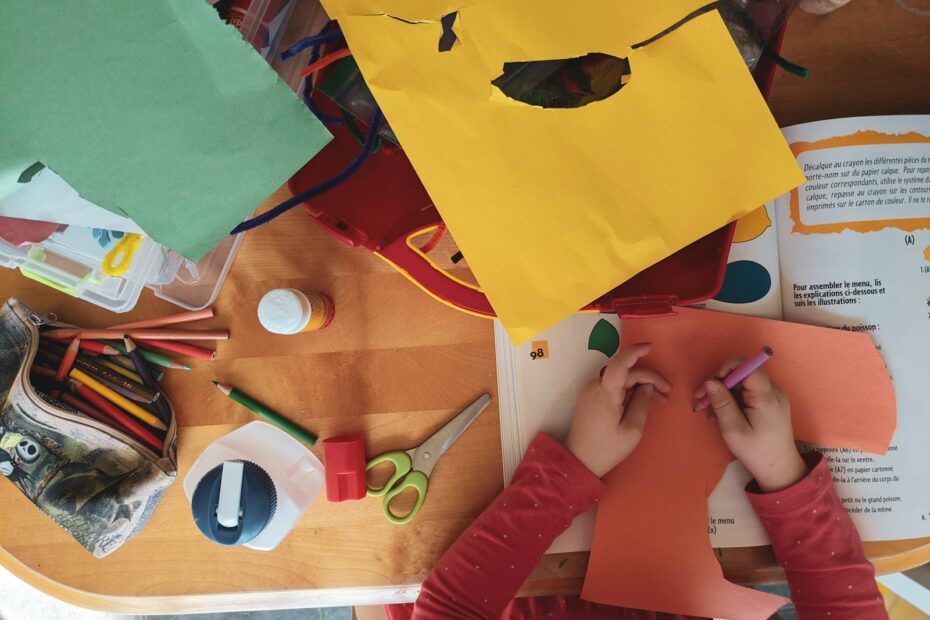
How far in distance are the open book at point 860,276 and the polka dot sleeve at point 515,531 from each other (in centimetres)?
5

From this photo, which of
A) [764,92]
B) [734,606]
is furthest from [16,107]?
[734,606]

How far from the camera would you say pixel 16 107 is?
265mm

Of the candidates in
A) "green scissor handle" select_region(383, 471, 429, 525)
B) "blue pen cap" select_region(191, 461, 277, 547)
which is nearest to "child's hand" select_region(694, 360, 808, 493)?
"green scissor handle" select_region(383, 471, 429, 525)

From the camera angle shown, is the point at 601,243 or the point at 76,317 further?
the point at 76,317

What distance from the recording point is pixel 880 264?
50cm

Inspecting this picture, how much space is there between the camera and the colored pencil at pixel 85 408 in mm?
486

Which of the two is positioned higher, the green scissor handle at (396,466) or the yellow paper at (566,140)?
the yellow paper at (566,140)

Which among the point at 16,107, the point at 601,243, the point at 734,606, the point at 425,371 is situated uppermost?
the point at 16,107

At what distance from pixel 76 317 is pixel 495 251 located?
423 millimetres

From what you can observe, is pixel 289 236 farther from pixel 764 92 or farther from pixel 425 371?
pixel 764 92

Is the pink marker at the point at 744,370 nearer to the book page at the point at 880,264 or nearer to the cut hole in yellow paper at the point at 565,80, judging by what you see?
the book page at the point at 880,264

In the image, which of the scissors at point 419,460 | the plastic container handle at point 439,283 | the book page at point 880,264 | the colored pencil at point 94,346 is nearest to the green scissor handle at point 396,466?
the scissors at point 419,460

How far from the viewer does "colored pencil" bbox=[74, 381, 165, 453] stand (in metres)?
0.49

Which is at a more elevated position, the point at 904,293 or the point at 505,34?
the point at 505,34
